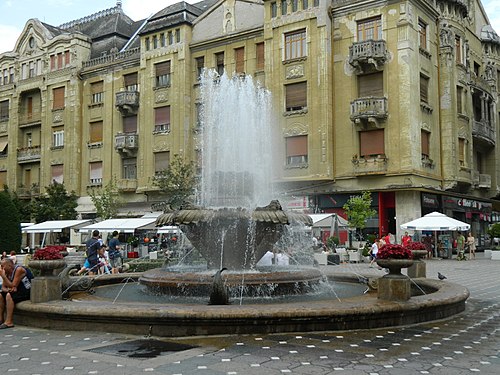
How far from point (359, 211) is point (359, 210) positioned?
0.06 meters

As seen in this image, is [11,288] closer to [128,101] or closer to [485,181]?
[128,101]

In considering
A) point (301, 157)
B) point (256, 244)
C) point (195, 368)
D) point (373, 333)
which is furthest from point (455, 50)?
point (195, 368)

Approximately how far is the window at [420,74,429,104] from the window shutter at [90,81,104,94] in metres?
23.4

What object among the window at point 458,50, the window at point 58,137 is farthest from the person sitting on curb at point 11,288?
the window at point 58,137

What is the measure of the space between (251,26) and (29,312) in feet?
97.8

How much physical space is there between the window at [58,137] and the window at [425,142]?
89.4 feet

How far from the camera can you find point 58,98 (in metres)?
44.5

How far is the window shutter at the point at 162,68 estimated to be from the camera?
127 ft

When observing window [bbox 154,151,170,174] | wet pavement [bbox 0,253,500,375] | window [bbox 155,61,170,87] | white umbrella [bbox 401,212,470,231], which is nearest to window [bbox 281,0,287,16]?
window [bbox 155,61,170,87]

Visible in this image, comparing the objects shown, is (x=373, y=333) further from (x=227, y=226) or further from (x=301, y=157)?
(x=301, y=157)

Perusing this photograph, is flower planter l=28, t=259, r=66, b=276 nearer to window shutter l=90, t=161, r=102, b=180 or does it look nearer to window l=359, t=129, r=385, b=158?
window l=359, t=129, r=385, b=158

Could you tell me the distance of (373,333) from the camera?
8.14 m

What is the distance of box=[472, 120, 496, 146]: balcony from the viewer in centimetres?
3712

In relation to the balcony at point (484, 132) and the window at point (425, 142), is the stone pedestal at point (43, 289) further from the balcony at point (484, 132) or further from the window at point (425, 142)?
the balcony at point (484, 132)
